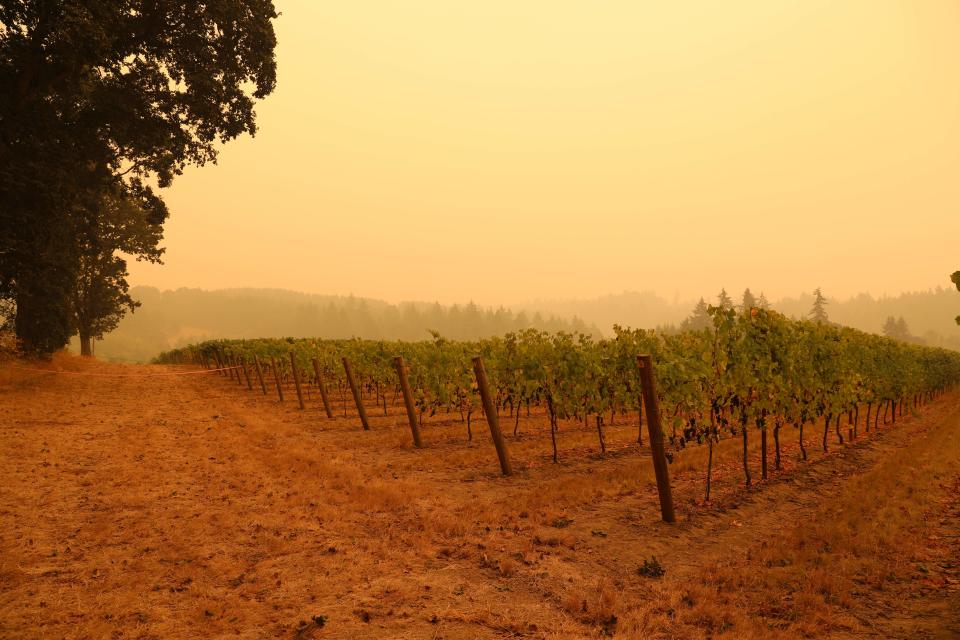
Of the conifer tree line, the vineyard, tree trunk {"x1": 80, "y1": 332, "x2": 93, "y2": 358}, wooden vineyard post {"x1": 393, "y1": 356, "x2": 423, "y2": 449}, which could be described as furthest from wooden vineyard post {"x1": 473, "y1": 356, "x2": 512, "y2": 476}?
tree trunk {"x1": 80, "y1": 332, "x2": 93, "y2": 358}

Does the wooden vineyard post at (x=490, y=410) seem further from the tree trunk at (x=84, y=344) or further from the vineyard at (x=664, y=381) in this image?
the tree trunk at (x=84, y=344)

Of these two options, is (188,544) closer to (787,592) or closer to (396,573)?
(396,573)

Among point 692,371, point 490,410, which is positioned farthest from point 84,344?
point 692,371

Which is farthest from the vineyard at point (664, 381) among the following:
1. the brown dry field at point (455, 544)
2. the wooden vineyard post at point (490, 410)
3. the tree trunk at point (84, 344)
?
the tree trunk at point (84, 344)

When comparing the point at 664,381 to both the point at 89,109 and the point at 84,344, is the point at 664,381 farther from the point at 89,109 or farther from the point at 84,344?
the point at 84,344

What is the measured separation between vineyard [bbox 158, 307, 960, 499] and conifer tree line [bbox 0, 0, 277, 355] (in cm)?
1111

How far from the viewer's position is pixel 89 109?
17.2 metres

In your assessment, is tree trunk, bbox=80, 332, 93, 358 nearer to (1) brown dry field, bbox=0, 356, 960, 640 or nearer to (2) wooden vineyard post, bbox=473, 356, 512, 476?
(1) brown dry field, bbox=0, 356, 960, 640

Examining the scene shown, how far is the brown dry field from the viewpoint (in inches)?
173

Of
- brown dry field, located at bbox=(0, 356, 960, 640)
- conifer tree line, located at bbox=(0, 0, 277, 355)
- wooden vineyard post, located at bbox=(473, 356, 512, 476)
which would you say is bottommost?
brown dry field, located at bbox=(0, 356, 960, 640)

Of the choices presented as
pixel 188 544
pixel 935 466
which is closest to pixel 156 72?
pixel 188 544

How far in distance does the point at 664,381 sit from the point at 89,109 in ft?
71.7

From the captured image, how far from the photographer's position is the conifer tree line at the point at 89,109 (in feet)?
47.2

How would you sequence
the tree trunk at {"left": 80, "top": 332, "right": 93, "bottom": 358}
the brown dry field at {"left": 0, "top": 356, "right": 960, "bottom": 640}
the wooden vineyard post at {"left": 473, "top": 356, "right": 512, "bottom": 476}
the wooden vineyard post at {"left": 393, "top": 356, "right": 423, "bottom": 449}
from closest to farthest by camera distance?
the brown dry field at {"left": 0, "top": 356, "right": 960, "bottom": 640} → the wooden vineyard post at {"left": 473, "top": 356, "right": 512, "bottom": 476} → the wooden vineyard post at {"left": 393, "top": 356, "right": 423, "bottom": 449} → the tree trunk at {"left": 80, "top": 332, "right": 93, "bottom": 358}
